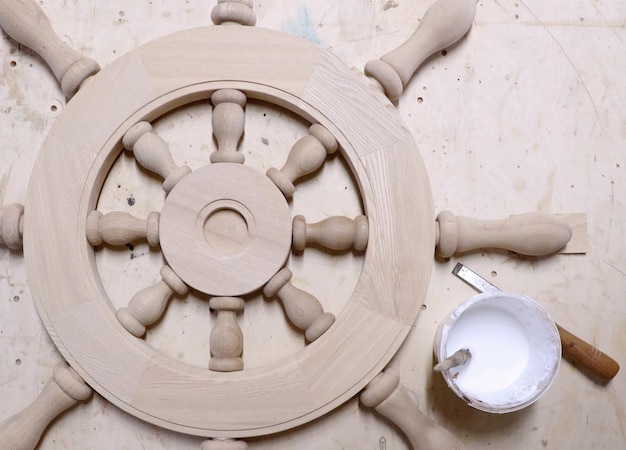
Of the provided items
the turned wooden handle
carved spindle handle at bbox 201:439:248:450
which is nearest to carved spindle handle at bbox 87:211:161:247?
carved spindle handle at bbox 201:439:248:450

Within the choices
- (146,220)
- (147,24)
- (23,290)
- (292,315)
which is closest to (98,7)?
(147,24)

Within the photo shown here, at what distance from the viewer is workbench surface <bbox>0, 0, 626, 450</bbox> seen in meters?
1.01

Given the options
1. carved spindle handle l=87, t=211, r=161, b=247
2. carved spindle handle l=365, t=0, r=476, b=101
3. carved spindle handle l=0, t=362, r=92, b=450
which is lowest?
carved spindle handle l=0, t=362, r=92, b=450

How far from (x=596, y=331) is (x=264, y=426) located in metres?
0.63

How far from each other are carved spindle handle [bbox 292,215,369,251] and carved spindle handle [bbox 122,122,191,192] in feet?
0.71

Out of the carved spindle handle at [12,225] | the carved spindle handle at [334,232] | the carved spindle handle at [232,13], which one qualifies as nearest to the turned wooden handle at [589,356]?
the carved spindle handle at [334,232]

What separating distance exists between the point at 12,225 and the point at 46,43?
326mm

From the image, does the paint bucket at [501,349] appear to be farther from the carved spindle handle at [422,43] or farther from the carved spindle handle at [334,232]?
the carved spindle handle at [422,43]

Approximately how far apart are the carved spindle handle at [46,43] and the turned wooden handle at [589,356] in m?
0.96

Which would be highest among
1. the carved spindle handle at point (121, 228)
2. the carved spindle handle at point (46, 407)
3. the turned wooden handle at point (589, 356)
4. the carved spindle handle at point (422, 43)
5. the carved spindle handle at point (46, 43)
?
the carved spindle handle at point (46, 43)

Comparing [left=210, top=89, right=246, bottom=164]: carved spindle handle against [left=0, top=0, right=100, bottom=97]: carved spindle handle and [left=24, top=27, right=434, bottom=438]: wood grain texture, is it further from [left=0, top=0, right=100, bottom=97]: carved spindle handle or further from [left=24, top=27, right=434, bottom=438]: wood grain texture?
[left=0, top=0, right=100, bottom=97]: carved spindle handle

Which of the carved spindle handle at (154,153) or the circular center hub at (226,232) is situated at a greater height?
the carved spindle handle at (154,153)

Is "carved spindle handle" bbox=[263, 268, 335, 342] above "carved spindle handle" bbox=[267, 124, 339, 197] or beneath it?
beneath

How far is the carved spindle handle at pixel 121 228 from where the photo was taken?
955 mm
